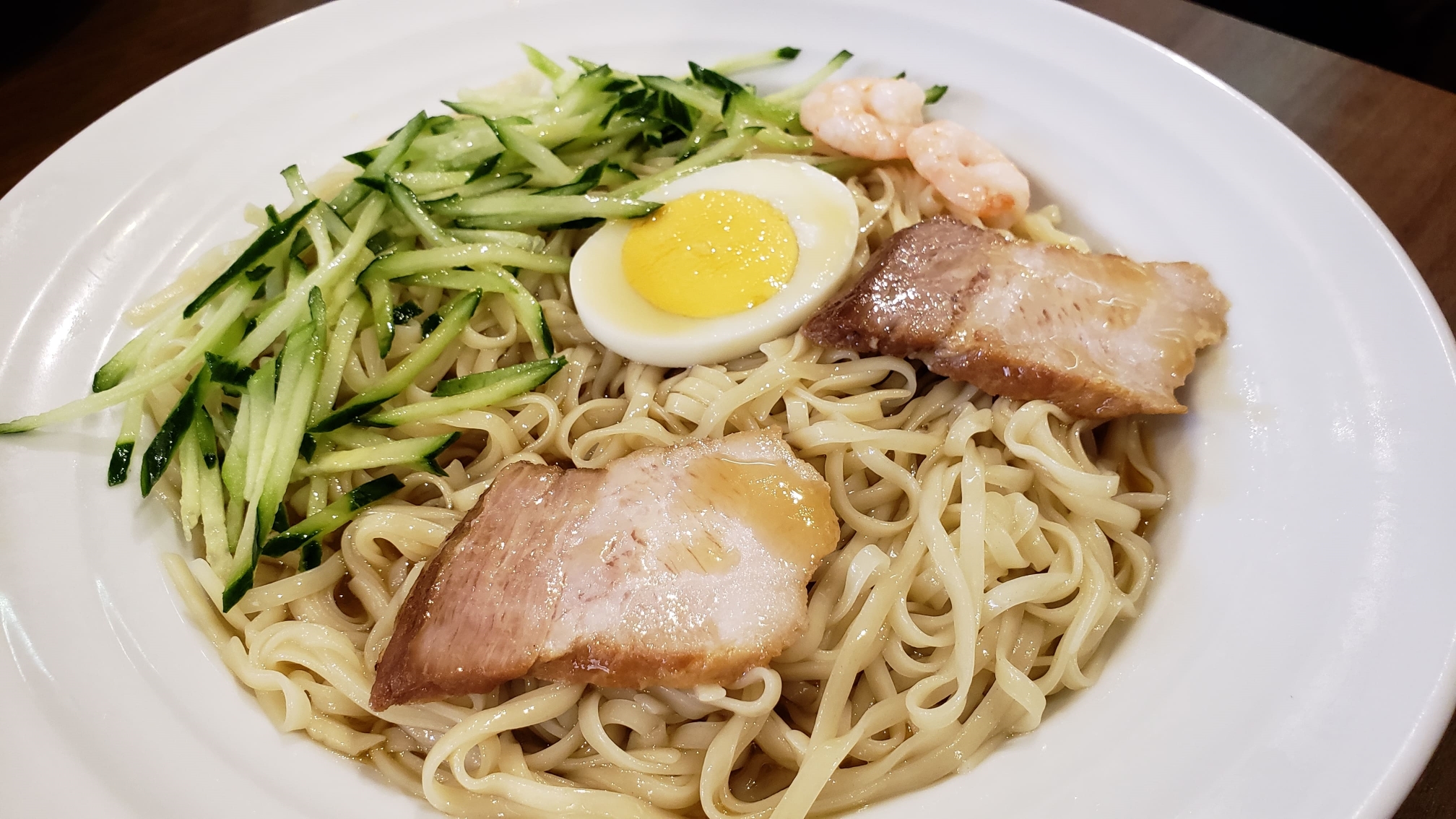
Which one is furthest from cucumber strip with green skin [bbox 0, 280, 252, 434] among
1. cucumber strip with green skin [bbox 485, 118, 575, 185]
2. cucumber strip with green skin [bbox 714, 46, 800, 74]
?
cucumber strip with green skin [bbox 714, 46, 800, 74]

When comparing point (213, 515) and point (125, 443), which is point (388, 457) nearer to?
point (213, 515)

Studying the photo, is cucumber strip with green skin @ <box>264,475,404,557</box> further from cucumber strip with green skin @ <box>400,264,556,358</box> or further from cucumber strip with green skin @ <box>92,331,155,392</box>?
cucumber strip with green skin @ <box>92,331,155,392</box>

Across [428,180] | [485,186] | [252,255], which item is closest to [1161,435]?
[485,186]

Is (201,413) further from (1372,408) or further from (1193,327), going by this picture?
(1372,408)

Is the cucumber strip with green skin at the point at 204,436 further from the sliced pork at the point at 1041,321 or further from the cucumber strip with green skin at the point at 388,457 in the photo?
the sliced pork at the point at 1041,321

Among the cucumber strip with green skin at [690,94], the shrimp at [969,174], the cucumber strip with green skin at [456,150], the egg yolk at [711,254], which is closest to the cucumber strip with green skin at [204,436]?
the cucumber strip with green skin at [456,150]

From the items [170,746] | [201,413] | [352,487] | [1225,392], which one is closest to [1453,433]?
[1225,392]
